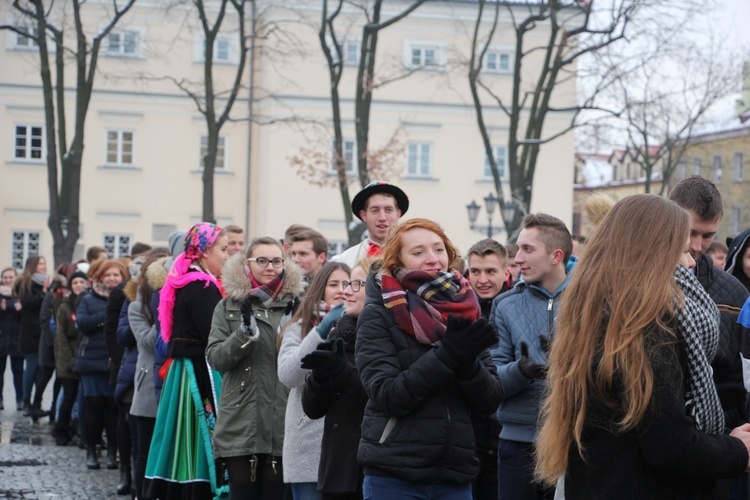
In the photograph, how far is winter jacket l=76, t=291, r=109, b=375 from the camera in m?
12.1

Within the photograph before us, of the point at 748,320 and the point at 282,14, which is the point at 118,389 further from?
the point at 282,14

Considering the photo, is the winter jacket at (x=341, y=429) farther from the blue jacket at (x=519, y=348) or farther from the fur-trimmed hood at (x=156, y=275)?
the fur-trimmed hood at (x=156, y=275)

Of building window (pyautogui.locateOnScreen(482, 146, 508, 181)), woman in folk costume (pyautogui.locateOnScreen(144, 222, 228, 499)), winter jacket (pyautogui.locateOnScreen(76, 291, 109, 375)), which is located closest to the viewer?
woman in folk costume (pyautogui.locateOnScreen(144, 222, 228, 499))

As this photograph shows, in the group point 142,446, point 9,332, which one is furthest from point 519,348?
point 9,332

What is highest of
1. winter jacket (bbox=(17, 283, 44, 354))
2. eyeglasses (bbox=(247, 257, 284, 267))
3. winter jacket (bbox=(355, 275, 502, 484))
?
eyeglasses (bbox=(247, 257, 284, 267))

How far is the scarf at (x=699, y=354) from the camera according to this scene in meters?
3.65

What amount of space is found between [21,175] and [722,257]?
1361 inches

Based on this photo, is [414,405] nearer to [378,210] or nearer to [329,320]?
[329,320]

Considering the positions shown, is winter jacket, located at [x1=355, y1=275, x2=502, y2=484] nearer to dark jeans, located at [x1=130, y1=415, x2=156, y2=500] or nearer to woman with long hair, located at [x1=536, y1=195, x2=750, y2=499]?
woman with long hair, located at [x1=536, y1=195, x2=750, y2=499]

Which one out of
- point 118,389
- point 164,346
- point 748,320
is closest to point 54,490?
point 118,389

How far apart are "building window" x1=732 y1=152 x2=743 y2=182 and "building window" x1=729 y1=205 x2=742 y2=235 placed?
2.17 meters

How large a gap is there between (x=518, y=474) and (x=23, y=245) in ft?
122

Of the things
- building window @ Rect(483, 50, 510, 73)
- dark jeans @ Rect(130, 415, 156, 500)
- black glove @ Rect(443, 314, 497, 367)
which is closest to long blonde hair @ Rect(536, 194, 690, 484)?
black glove @ Rect(443, 314, 497, 367)

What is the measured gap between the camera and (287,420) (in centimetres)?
672
